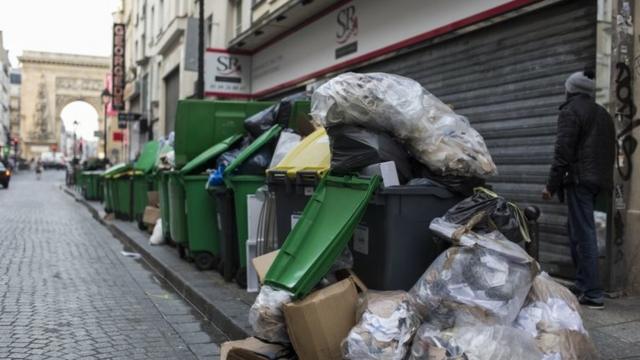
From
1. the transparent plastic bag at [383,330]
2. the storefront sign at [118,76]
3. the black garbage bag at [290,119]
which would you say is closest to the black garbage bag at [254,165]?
the black garbage bag at [290,119]

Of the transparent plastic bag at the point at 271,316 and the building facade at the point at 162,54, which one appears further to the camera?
the building facade at the point at 162,54

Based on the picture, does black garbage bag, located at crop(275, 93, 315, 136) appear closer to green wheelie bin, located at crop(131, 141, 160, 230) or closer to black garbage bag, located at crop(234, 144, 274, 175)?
black garbage bag, located at crop(234, 144, 274, 175)

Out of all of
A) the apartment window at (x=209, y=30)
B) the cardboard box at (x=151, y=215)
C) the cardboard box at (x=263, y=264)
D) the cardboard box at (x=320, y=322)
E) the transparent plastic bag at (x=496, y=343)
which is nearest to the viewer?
the transparent plastic bag at (x=496, y=343)

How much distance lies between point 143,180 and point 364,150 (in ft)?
30.0

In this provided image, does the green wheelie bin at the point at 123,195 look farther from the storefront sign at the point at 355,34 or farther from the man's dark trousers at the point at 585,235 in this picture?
the man's dark trousers at the point at 585,235

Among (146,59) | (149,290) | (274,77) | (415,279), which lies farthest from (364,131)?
(146,59)

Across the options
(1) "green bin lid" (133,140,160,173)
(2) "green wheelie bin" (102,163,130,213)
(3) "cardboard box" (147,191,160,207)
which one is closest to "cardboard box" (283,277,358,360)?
(3) "cardboard box" (147,191,160,207)

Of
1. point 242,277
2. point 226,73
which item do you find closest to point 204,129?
point 242,277

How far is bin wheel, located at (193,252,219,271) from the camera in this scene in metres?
7.31

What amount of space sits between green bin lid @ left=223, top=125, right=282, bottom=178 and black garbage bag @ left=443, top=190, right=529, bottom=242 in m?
2.94

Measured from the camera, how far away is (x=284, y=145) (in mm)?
6109

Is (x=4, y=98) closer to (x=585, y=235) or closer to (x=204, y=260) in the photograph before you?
(x=204, y=260)

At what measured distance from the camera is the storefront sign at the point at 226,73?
1666 cm

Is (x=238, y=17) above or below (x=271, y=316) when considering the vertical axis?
above
